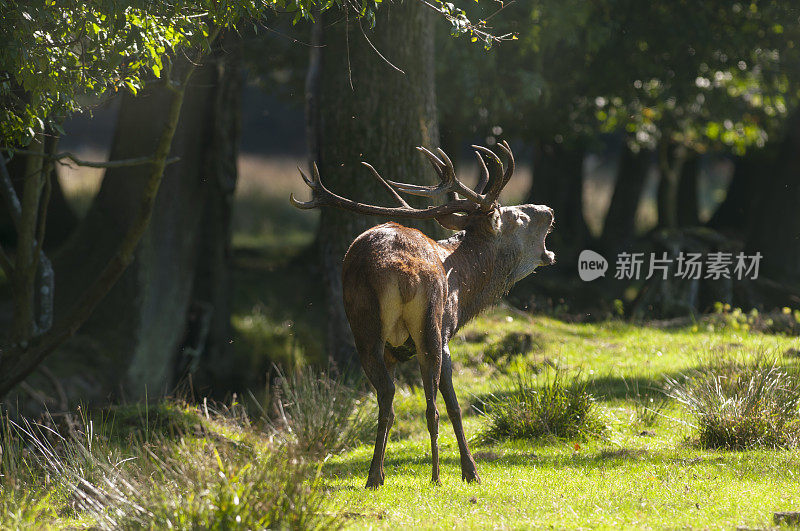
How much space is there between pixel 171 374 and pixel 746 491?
387 inches

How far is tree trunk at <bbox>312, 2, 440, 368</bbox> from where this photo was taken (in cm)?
1058

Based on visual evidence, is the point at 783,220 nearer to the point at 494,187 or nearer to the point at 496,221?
the point at 496,221

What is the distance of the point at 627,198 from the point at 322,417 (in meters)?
14.8

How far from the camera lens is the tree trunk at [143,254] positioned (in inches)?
543

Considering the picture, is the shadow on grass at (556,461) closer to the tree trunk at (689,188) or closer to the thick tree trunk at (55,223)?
the thick tree trunk at (55,223)

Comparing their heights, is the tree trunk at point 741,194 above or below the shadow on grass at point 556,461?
above

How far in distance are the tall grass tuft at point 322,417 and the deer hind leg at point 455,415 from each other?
62.4 inches

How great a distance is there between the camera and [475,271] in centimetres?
743

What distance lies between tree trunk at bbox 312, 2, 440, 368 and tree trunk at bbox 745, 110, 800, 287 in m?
10.2

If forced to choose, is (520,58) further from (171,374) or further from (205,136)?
(171,374)

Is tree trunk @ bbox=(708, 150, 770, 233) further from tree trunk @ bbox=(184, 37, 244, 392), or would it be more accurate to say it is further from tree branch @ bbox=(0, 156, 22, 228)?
tree branch @ bbox=(0, 156, 22, 228)

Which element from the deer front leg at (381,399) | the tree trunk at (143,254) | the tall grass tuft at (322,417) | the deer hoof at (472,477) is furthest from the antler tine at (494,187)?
the tree trunk at (143,254)

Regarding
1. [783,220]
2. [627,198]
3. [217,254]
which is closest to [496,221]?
[217,254]

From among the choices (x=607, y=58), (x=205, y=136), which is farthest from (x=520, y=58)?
(x=205, y=136)
